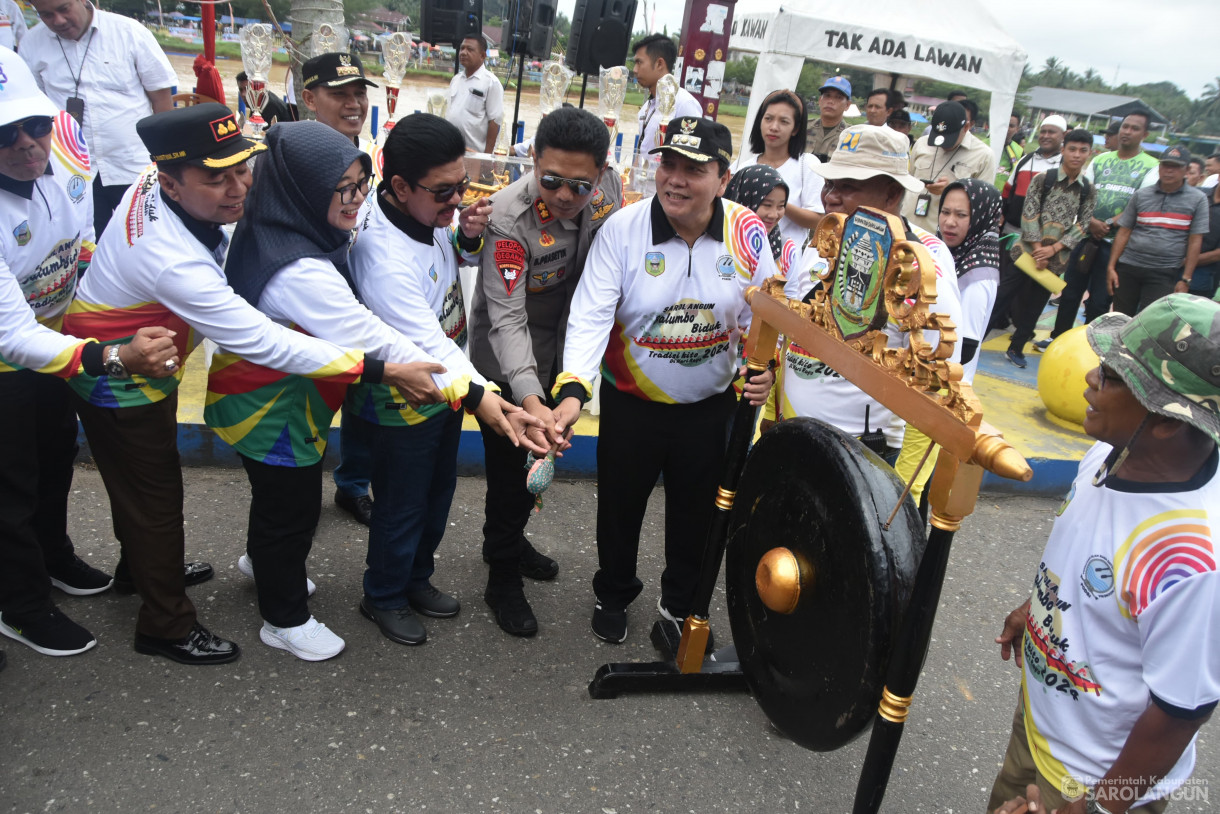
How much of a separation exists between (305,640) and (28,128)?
1731mm

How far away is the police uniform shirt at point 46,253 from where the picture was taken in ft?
7.14

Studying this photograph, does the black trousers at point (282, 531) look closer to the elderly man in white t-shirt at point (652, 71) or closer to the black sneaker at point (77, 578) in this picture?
the black sneaker at point (77, 578)

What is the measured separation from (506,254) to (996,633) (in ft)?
8.52

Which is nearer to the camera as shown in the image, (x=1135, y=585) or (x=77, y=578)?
(x=1135, y=585)

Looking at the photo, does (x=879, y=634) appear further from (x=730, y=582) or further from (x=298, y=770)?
(x=298, y=770)

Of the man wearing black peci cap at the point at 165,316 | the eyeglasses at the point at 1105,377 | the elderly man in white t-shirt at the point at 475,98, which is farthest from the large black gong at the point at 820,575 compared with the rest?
the elderly man in white t-shirt at the point at 475,98

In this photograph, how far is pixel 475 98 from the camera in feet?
22.2

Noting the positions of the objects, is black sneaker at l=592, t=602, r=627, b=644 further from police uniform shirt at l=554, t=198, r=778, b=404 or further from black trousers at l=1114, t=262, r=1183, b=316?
black trousers at l=1114, t=262, r=1183, b=316

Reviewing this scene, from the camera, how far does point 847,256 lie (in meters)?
2.03

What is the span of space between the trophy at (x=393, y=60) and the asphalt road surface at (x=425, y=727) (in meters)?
3.13

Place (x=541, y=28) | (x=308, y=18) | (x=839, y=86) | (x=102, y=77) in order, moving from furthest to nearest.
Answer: (x=541, y=28)
(x=839, y=86)
(x=308, y=18)
(x=102, y=77)

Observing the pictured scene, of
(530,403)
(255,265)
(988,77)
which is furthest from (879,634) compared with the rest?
(988,77)

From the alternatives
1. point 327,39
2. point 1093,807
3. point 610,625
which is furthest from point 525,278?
point 327,39

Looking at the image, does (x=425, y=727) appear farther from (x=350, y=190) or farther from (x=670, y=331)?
(x=350, y=190)
